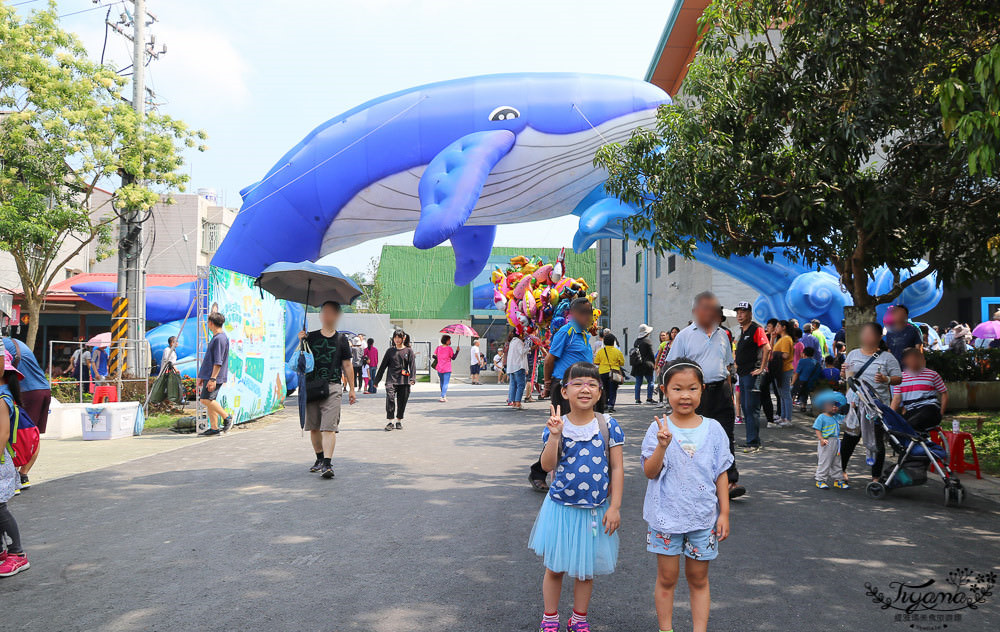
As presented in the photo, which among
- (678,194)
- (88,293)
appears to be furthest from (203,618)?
(88,293)

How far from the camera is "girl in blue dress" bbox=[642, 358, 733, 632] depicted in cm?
321

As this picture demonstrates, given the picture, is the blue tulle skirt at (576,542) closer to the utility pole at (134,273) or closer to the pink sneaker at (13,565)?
the pink sneaker at (13,565)

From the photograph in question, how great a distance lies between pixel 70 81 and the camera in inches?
681

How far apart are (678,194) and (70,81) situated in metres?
15.6

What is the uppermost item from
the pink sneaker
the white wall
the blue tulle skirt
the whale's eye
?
the whale's eye

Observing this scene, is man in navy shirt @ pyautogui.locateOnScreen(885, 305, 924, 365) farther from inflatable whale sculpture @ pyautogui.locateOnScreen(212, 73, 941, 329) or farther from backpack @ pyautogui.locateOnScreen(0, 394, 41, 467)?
backpack @ pyautogui.locateOnScreen(0, 394, 41, 467)

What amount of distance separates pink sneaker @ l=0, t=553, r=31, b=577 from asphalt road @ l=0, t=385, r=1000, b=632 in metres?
0.05

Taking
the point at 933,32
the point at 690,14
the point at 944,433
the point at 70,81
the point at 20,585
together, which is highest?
the point at 690,14

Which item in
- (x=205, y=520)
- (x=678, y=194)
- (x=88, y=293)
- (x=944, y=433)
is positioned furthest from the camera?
(x=88, y=293)

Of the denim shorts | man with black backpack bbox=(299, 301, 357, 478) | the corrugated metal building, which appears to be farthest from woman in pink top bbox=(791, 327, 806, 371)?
the corrugated metal building

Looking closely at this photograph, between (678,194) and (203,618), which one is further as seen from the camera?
(678,194)

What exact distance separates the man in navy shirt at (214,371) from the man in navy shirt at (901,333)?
8.85 m

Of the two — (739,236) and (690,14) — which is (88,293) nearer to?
(739,236)

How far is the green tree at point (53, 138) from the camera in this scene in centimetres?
1662
